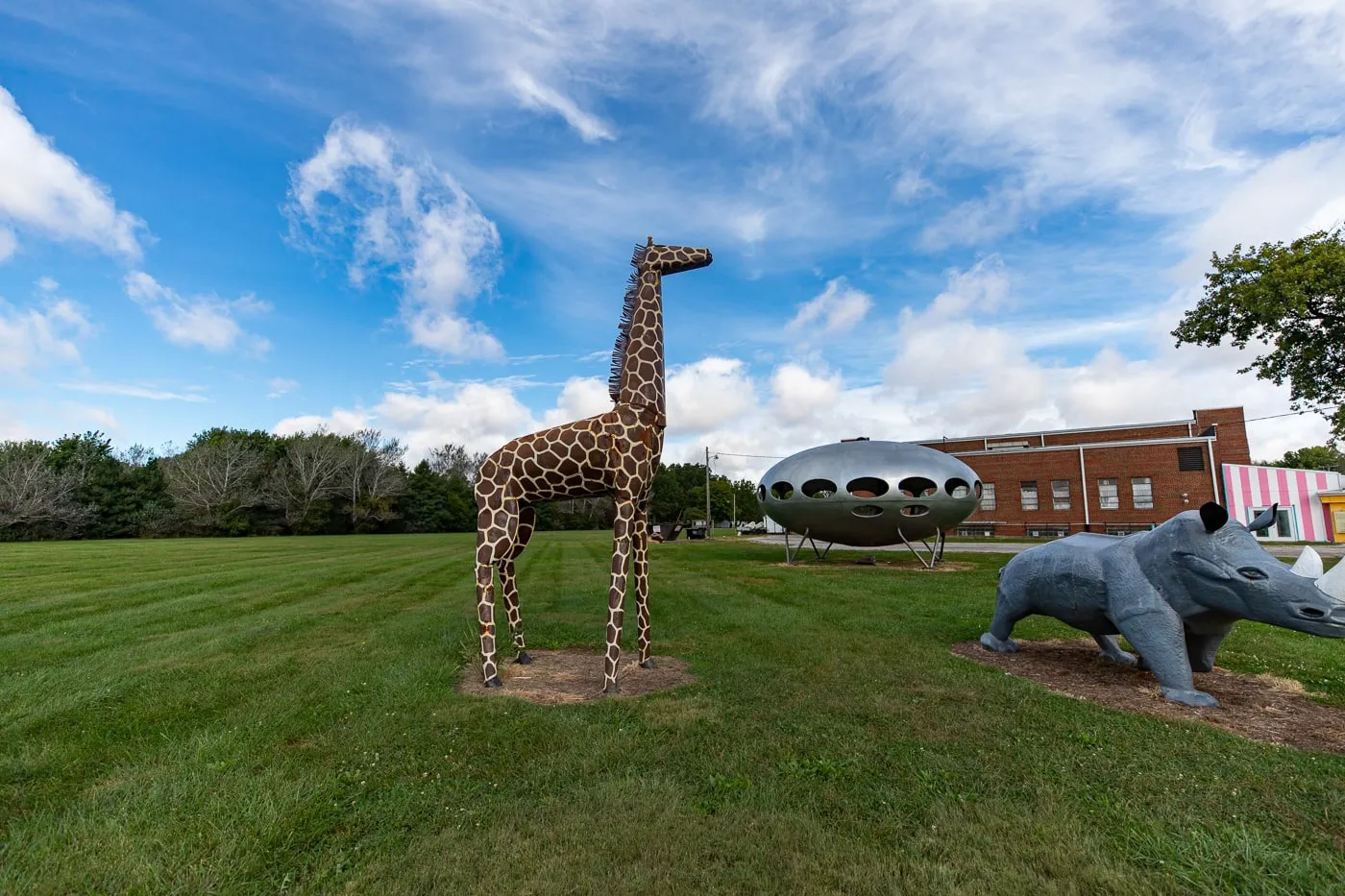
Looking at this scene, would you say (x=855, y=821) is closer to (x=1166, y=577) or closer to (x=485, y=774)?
(x=485, y=774)

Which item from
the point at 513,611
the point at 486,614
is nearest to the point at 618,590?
the point at 486,614

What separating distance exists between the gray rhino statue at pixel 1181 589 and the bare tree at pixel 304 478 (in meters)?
60.9

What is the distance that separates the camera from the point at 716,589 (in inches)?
576

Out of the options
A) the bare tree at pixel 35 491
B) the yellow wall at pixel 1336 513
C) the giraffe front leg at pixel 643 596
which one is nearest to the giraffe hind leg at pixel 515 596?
the giraffe front leg at pixel 643 596

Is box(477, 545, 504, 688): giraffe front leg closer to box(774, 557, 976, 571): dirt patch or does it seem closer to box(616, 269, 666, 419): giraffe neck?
box(616, 269, 666, 419): giraffe neck

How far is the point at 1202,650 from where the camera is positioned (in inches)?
269

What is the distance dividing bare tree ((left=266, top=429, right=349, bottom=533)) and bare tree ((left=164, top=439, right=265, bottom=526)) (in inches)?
76.5

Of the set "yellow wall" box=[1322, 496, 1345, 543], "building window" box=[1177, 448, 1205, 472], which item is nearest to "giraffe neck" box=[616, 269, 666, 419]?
"building window" box=[1177, 448, 1205, 472]

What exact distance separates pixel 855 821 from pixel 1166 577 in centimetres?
468

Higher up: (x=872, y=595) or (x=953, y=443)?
(x=953, y=443)

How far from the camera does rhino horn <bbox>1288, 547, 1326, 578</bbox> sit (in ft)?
17.4

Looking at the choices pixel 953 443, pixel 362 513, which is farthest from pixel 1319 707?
pixel 362 513

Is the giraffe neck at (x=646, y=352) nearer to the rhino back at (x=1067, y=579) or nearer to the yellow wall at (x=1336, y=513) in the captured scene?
the rhino back at (x=1067, y=579)

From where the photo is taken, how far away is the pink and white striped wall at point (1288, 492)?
33125 mm
